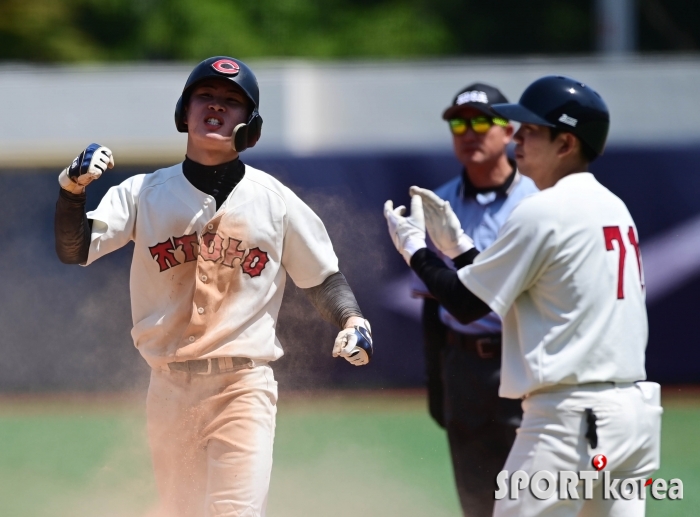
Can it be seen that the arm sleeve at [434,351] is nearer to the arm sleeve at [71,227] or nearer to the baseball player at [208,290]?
the baseball player at [208,290]

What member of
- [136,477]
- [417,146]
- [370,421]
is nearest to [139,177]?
[136,477]

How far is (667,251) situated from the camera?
8633 mm

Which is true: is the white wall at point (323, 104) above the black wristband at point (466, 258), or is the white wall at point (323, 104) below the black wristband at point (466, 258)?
above

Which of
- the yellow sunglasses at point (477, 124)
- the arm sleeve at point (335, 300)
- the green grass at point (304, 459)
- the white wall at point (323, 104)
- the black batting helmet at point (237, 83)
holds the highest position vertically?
the white wall at point (323, 104)

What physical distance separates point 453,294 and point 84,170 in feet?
4.45

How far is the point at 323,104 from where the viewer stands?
9391 mm

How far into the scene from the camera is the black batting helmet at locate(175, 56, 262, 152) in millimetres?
3760

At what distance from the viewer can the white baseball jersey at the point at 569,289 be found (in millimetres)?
3301

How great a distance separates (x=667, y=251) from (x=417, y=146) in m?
2.28

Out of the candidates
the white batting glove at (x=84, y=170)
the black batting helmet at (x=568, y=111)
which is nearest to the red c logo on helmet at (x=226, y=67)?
the white batting glove at (x=84, y=170)

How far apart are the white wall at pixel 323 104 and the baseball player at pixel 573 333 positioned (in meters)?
5.32

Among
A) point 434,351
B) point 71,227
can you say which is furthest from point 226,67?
point 434,351

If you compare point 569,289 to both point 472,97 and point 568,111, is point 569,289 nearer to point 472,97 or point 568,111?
point 568,111

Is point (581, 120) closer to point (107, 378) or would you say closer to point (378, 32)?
point (107, 378)
